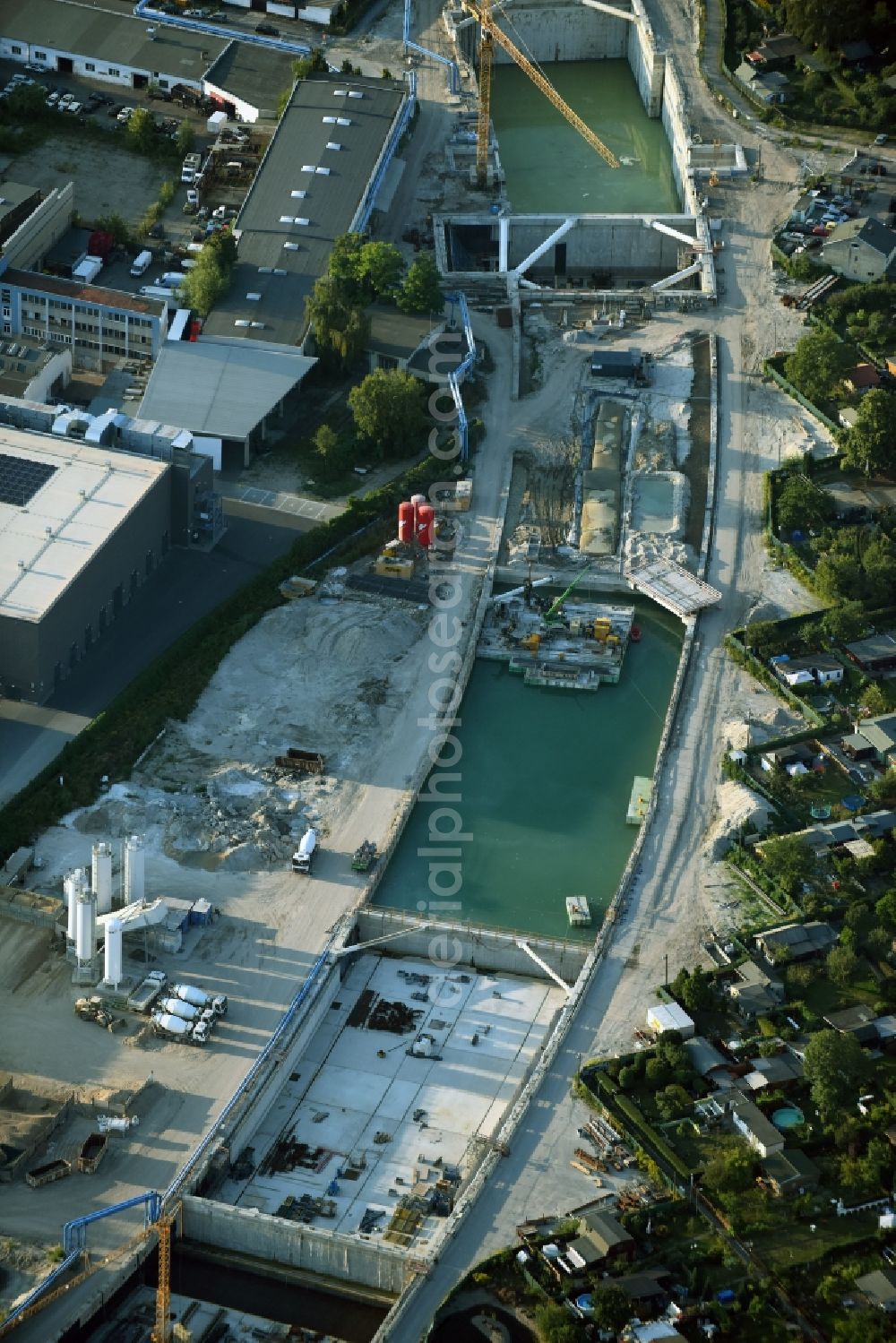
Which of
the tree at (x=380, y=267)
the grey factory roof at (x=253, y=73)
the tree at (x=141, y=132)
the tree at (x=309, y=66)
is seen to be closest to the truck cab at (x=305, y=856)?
the tree at (x=380, y=267)

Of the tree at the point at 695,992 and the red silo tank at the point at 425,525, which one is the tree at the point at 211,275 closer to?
the red silo tank at the point at 425,525

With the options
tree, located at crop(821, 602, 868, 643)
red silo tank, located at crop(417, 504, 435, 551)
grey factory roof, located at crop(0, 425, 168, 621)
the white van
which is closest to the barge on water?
red silo tank, located at crop(417, 504, 435, 551)

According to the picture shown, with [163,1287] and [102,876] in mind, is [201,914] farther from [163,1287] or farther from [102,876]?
[163,1287]

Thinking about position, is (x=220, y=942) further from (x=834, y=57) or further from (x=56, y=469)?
(x=834, y=57)

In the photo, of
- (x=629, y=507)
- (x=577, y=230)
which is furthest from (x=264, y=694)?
Result: (x=577, y=230)

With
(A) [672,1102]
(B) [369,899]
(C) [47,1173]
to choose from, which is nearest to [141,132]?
(B) [369,899]
